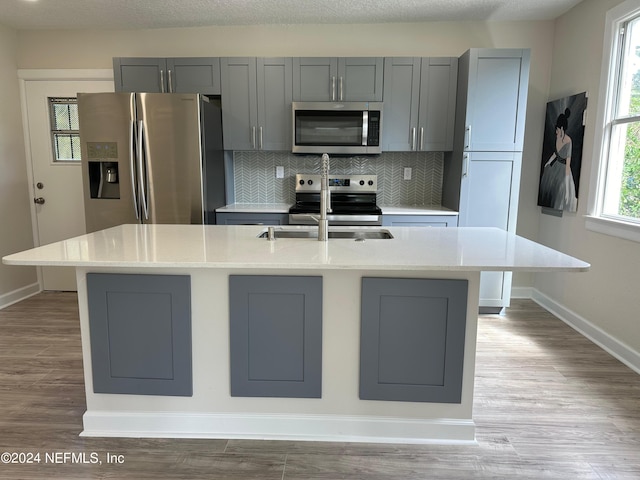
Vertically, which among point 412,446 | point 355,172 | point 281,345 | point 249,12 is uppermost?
point 249,12

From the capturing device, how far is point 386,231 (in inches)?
93.7

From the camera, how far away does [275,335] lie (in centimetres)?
186

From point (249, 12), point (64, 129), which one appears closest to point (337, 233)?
point (249, 12)

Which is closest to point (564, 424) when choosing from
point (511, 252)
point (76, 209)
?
point (511, 252)

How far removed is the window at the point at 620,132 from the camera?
9.23 feet

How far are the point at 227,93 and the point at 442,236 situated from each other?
2.42 metres

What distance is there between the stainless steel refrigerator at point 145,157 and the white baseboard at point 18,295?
1206mm

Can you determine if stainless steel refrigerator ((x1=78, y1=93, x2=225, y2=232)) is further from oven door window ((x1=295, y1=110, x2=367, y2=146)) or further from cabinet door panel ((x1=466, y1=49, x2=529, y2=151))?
cabinet door panel ((x1=466, y1=49, x2=529, y2=151))

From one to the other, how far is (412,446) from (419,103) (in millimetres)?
2768

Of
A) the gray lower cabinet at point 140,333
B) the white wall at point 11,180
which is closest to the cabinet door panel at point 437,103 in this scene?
the gray lower cabinet at point 140,333

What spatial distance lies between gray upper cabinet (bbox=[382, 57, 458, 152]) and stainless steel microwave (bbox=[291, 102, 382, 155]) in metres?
0.13

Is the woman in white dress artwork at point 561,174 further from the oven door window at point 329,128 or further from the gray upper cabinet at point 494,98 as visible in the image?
the oven door window at point 329,128

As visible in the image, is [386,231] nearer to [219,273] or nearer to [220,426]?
[219,273]

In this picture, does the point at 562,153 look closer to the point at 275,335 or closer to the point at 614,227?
the point at 614,227
